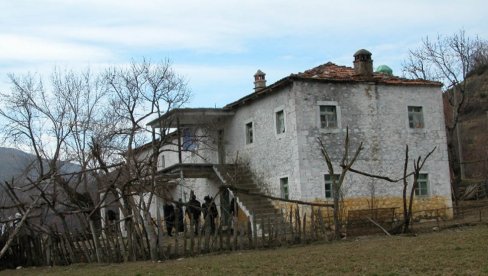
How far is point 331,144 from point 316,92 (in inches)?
86.4

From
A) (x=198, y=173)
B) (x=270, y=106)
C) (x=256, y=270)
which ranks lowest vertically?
(x=256, y=270)

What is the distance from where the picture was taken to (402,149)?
2633cm

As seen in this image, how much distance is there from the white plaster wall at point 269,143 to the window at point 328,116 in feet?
4.51

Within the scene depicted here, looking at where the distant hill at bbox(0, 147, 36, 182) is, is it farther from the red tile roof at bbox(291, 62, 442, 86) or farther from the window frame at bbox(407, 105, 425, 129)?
the window frame at bbox(407, 105, 425, 129)

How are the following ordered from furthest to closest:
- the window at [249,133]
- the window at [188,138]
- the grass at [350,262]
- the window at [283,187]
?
1. the window at [188,138]
2. the window at [249,133]
3. the window at [283,187]
4. the grass at [350,262]

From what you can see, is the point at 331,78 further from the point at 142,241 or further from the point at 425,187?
the point at 142,241

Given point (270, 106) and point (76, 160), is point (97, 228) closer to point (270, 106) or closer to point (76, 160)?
point (270, 106)

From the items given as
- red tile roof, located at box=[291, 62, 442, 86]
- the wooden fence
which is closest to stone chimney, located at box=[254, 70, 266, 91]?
red tile roof, located at box=[291, 62, 442, 86]

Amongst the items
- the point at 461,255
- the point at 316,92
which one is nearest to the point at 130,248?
the point at 461,255

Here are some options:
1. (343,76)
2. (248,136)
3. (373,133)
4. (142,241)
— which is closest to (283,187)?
(248,136)

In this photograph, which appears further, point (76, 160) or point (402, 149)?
point (76, 160)

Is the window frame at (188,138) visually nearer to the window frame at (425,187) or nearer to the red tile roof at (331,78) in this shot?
the red tile roof at (331,78)

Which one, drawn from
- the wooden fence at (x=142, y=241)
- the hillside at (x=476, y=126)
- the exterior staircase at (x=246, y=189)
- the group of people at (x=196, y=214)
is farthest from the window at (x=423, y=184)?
the hillside at (x=476, y=126)

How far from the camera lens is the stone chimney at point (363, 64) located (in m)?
26.5
